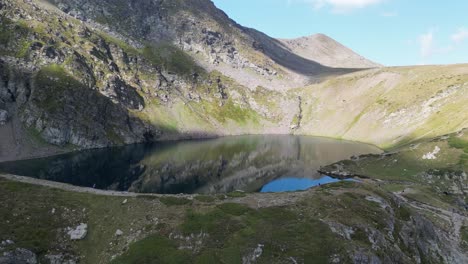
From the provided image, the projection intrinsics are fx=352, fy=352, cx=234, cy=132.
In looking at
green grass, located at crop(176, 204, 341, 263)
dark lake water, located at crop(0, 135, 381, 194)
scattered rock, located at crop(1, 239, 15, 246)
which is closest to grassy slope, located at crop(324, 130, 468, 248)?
dark lake water, located at crop(0, 135, 381, 194)

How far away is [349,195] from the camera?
2483 inches

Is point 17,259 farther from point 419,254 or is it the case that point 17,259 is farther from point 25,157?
point 25,157

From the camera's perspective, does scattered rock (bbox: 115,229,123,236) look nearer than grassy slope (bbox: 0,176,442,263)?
No

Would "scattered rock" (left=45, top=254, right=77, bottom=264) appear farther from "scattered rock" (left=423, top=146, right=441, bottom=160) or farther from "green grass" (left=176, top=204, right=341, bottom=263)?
"scattered rock" (left=423, top=146, right=441, bottom=160)

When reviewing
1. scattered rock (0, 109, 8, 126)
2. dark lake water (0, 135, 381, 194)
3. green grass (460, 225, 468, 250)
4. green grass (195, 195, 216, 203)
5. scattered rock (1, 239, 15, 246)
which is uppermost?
green grass (460, 225, 468, 250)

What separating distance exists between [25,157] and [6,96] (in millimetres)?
51118

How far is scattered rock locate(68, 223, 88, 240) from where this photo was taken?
50.2 meters

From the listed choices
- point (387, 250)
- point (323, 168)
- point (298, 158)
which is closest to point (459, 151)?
point (323, 168)

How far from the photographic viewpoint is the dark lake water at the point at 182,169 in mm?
118750

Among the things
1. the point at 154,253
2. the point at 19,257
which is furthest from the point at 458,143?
the point at 19,257

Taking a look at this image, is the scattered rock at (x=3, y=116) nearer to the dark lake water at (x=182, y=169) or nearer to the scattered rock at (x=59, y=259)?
the dark lake water at (x=182, y=169)

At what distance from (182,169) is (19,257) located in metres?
100

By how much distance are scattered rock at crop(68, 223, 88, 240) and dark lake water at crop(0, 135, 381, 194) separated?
55.6 metres

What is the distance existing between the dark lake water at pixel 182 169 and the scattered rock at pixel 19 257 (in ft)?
201
